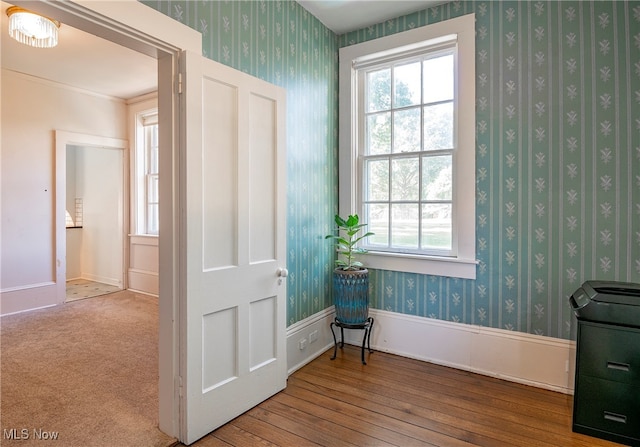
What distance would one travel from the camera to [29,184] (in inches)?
173

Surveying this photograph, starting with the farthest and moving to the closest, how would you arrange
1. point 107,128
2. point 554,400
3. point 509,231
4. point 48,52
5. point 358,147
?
point 107,128, point 48,52, point 358,147, point 509,231, point 554,400

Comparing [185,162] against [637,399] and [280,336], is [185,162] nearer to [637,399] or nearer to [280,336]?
[280,336]

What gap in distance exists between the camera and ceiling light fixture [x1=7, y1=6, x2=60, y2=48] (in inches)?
111

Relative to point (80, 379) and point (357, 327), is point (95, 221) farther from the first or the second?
point (357, 327)

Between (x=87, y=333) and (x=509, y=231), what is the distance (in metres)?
4.10

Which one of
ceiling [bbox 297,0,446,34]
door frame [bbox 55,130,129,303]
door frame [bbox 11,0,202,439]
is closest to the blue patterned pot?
door frame [bbox 11,0,202,439]

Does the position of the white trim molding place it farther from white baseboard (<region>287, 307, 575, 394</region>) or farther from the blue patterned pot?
the blue patterned pot

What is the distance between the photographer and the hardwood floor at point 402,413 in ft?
6.43

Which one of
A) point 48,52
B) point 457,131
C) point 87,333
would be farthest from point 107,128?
point 457,131

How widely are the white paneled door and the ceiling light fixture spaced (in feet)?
6.62

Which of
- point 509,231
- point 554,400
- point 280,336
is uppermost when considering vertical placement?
point 509,231

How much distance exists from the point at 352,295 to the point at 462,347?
991 millimetres

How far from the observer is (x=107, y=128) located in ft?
16.9

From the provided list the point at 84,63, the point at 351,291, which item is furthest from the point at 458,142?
the point at 84,63
